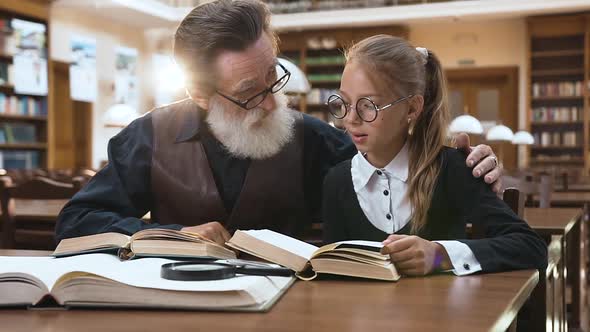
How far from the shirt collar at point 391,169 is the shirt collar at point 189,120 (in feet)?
1.79

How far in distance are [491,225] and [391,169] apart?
325 millimetres

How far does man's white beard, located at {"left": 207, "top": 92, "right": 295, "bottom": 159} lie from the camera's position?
6.72 ft

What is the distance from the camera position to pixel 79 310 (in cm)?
107

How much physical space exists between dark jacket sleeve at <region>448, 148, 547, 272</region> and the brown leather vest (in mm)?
516

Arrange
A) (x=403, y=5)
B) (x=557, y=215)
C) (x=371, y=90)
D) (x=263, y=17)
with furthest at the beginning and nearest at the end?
(x=403, y=5) → (x=557, y=215) → (x=263, y=17) → (x=371, y=90)

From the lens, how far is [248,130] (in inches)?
80.2

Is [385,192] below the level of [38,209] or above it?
above

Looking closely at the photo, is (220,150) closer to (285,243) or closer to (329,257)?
(285,243)

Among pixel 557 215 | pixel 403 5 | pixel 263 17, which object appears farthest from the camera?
pixel 403 5

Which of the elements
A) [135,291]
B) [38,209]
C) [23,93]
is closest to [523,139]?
[38,209]

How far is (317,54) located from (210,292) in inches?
479

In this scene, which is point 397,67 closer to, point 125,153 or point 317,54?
point 125,153

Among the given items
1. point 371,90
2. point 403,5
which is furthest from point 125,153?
point 403,5

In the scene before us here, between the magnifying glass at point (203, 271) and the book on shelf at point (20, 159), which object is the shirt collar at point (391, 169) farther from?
the book on shelf at point (20, 159)
